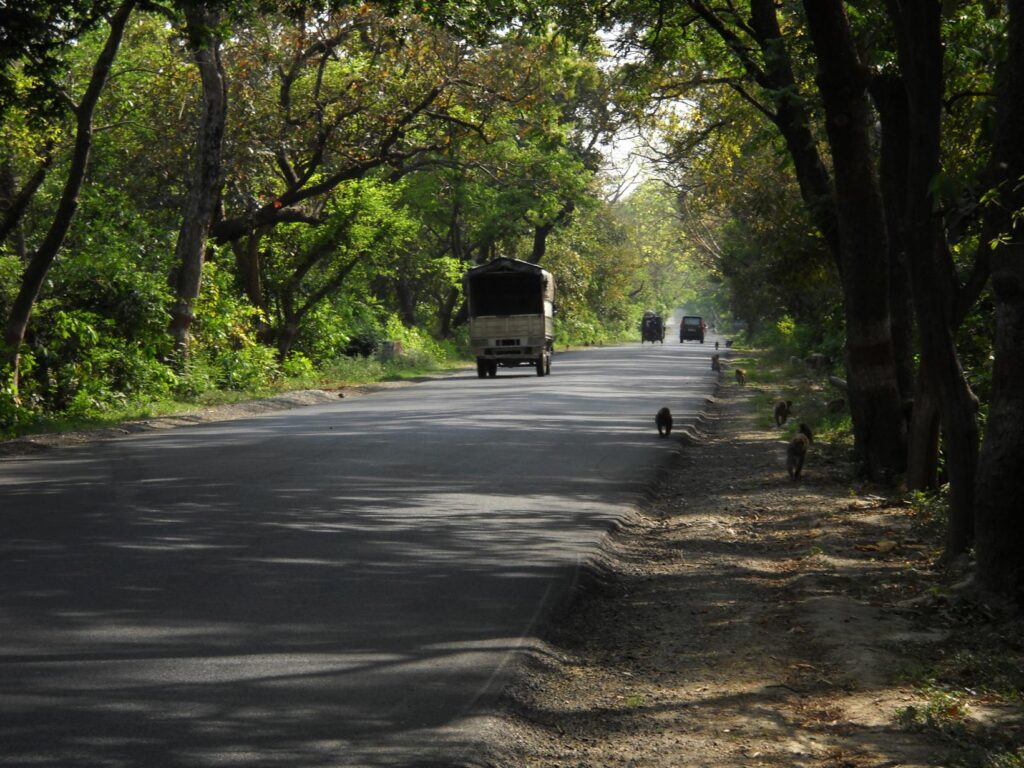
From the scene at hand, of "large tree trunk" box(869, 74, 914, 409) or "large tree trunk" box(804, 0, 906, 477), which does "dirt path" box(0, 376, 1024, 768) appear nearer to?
"large tree trunk" box(804, 0, 906, 477)

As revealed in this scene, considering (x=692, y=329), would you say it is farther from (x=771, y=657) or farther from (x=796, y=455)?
(x=771, y=657)

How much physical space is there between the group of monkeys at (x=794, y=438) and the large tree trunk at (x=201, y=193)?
9808 millimetres

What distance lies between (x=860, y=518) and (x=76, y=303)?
16.6 m

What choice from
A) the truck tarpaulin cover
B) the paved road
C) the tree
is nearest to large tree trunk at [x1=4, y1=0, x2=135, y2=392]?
the paved road

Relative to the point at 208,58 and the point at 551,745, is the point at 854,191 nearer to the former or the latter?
the point at 551,745

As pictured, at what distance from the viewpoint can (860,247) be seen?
45.8ft

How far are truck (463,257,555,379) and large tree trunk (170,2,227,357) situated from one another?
14.1 metres

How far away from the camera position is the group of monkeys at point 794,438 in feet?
48.8

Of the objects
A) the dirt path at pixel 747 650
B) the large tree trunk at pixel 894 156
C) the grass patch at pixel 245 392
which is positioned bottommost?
the dirt path at pixel 747 650

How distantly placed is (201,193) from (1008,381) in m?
21.2

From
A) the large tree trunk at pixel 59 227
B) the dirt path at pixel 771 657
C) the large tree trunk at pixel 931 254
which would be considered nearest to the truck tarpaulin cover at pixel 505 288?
the large tree trunk at pixel 59 227

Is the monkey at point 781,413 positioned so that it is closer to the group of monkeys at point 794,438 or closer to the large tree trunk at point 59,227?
the group of monkeys at point 794,438

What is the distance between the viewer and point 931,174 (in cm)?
950

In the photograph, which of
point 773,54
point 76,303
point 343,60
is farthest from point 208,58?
point 773,54
